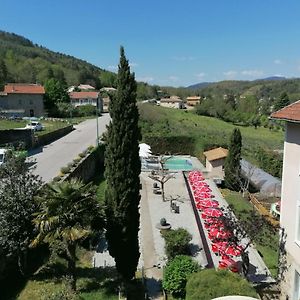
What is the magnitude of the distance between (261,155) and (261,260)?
89.9ft

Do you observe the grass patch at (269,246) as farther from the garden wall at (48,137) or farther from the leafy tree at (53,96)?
the leafy tree at (53,96)

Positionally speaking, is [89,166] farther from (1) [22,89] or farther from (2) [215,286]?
(1) [22,89]

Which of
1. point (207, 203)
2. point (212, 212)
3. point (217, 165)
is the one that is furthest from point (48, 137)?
point (212, 212)

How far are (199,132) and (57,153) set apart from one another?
31617 mm

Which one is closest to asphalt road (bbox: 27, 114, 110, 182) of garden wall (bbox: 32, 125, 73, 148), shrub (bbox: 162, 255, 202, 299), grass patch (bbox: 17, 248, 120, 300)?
garden wall (bbox: 32, 125, 73, 148)

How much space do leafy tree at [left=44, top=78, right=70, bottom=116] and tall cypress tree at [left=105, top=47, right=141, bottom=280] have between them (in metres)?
74.4

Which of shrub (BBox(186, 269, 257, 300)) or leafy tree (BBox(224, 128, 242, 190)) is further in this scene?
leafy tree (BBox(224, 128, 242, 190))

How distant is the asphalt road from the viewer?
96.2 ft

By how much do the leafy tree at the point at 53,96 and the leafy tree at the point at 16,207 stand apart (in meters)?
73.9

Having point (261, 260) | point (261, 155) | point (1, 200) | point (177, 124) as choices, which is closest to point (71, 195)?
point (1, 200)

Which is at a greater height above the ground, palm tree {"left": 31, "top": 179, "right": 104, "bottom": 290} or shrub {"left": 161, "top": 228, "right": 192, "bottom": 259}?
palm tree {"left": 31, "top": 179, "right": 104, "bottom": 290}

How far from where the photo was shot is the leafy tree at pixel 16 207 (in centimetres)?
1359

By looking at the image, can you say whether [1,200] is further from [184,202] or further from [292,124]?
[184,202]

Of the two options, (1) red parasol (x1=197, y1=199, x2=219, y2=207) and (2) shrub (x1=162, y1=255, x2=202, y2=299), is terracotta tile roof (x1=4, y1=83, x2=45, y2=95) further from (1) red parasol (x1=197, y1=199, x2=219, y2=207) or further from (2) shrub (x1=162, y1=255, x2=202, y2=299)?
(2) shrub (x1=162, y1=255, x2=202, y2=299)
